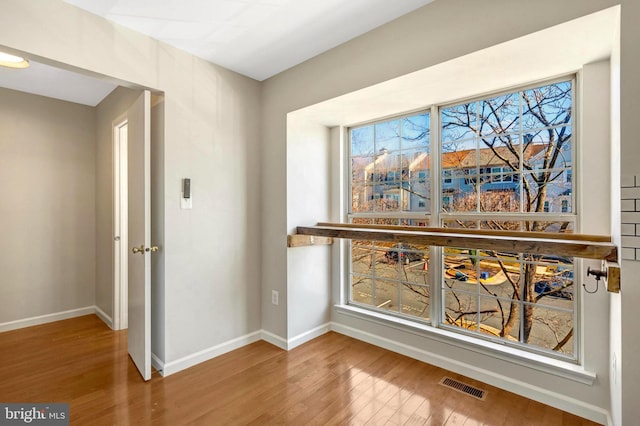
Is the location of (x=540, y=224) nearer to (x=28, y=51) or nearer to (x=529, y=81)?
(x=529, y=81)

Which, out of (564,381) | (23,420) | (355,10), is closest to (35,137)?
(23,420)

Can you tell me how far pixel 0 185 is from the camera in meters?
3.03

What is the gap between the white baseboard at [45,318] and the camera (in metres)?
3.06

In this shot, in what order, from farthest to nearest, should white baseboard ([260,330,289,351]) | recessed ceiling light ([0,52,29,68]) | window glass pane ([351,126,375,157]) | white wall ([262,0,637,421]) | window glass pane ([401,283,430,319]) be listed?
window glass pane ([351,126,375,157]) < white baseboard ([260,330,289,351]) < window glass pane ([401,283,430,319]) < recessed ceiling light ([0,52,29,68]) < white wall ([262,0,637,421])

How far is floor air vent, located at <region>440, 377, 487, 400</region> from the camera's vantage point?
6.44 feet

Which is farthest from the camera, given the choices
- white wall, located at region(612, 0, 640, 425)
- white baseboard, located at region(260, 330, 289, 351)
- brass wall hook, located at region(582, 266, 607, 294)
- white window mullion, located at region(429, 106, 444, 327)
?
white baseboard, located at region(260, 330, 289, 351)

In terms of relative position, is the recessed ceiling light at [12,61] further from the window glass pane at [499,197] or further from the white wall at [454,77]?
the window glass pane at [499,197]

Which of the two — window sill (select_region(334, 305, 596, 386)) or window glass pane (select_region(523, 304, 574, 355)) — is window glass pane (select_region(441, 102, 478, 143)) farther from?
window sill (select_region(334, 305, 596, 386))

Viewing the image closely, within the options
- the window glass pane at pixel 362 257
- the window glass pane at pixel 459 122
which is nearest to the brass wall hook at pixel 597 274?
the window glass pane at pixel 459 122

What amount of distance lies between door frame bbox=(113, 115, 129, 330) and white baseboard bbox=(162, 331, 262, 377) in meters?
1.29

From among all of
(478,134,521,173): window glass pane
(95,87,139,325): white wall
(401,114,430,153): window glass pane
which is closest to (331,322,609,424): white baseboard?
(478,134,521,173): window glass pane

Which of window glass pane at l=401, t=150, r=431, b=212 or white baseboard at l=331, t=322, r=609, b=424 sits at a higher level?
window glass pane at l=401, t=150, r=431, b=212

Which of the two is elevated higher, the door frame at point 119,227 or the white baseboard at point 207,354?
the door frame at point 119,227

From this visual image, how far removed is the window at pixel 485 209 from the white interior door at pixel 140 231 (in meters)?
1.84
